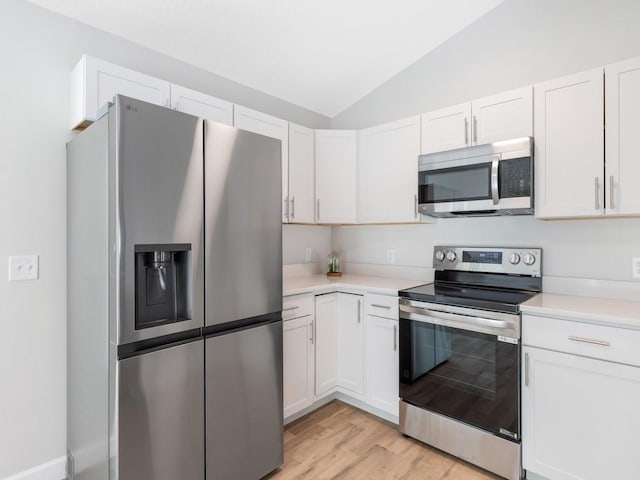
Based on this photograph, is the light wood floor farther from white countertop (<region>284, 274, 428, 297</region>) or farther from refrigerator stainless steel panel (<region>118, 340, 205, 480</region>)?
white countertop (<region>284, 274, 428, 297</region>)

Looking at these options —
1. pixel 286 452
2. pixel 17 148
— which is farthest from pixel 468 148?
pixel 17 148

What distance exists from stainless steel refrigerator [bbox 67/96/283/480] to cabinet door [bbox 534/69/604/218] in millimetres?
1539

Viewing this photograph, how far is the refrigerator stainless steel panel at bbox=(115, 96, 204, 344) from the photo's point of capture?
1.36 m

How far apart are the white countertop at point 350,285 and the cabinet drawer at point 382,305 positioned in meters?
0.04

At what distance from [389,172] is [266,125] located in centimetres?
101

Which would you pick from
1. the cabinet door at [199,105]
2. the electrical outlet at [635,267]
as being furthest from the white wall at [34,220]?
the electrical outlet at [635,267]

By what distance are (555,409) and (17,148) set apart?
3.01 m

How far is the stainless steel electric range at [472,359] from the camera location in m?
1.90

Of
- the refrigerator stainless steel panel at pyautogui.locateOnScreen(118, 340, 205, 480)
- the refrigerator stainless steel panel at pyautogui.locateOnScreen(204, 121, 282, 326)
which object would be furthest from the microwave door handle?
the refrigerator stainless steel panel at pyautogui.locateOnScreen(118, 340, 205, 480)

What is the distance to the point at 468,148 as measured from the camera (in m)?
2.29

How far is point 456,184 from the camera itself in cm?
235

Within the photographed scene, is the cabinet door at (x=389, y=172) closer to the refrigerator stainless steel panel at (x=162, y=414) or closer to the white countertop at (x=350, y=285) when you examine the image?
the white countertop at (x=350, y=285)

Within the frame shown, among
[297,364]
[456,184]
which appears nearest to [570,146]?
[456,184]

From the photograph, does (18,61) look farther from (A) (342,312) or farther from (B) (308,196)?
(A) (342,312)
